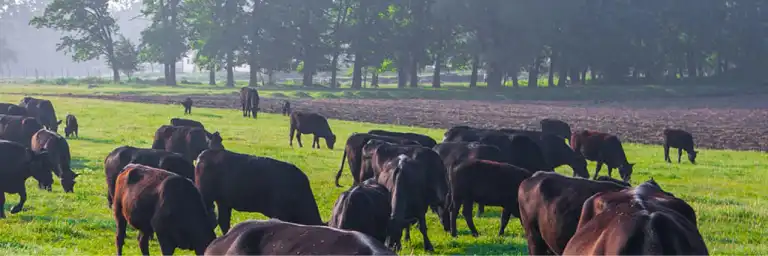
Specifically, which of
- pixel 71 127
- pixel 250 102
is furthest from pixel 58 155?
pixel 250 102

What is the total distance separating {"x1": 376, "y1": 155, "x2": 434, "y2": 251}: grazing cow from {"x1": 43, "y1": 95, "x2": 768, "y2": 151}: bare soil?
70.6 feet

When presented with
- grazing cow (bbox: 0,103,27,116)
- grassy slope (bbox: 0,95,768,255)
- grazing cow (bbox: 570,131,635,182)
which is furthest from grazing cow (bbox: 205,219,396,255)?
grazing cow (bbox: 0,103,27,116)

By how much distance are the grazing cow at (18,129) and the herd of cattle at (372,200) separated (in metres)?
3.10

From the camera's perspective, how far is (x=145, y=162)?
14.3 meters

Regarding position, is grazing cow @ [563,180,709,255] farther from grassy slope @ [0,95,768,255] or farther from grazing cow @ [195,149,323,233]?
grazing cow @ [195,149,323,233]

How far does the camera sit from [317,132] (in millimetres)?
28406

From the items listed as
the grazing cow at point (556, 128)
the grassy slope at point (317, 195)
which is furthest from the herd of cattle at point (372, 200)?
the grazing cow at point (556, 128)

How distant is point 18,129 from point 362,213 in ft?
48.3

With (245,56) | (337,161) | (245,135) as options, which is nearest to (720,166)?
(337,161)

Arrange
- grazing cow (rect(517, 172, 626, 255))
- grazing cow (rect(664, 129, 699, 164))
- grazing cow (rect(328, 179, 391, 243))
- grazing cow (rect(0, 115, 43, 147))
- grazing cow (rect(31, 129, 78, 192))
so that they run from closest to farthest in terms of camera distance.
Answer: grazing cow (rect(517, 172, 626, 255)), grazing cow (rect(328, 179, 391, 243)), grazing cow (rect(31, 129, 78, 192)), grazing cow (rect(0, 115, 43, 147)), grazing cow (rect(664, 129, 699, 164))

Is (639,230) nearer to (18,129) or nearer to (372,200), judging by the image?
(372,200)

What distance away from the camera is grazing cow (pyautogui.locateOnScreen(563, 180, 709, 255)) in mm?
6941

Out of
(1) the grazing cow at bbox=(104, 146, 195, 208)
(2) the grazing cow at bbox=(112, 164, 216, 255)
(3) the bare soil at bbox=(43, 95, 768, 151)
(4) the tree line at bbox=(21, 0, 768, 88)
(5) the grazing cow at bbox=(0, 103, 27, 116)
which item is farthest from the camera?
(4) the tree line at bbox=(21, 0, 768, 88)

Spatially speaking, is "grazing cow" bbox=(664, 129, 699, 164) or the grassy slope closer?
the grassy slope
